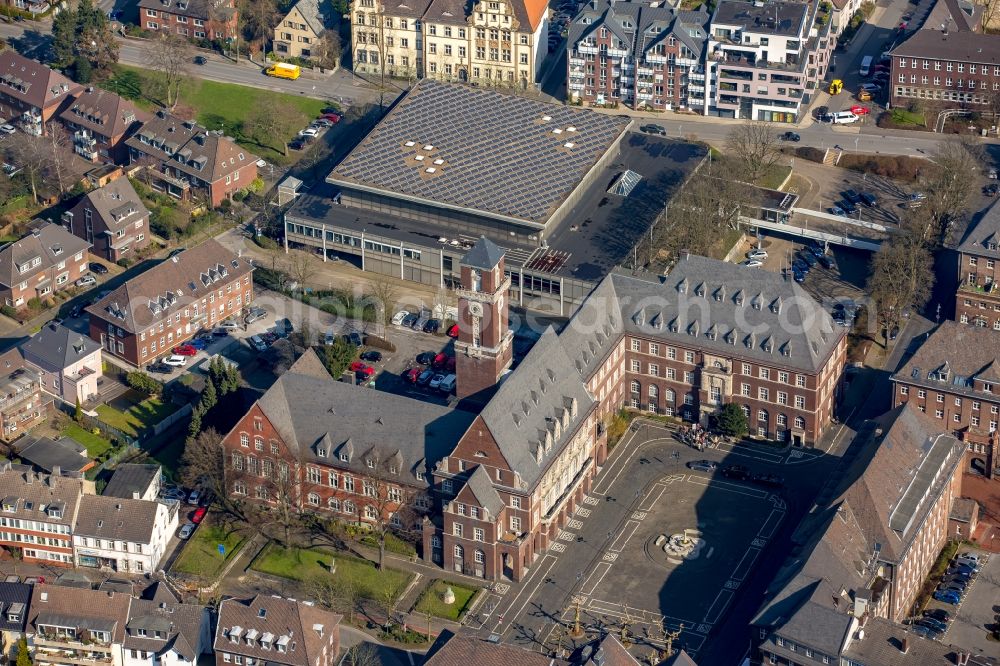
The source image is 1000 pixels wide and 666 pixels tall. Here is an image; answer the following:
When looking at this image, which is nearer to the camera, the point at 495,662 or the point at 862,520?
the point at 495,662

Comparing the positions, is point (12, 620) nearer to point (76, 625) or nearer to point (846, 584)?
point (76, 625)

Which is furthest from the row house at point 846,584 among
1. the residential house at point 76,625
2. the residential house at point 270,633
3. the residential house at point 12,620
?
the residential house at point 12,620

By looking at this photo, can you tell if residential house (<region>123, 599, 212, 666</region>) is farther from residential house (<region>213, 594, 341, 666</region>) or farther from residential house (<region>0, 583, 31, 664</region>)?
residential house (<region>0, 583, 31, 664</region>)

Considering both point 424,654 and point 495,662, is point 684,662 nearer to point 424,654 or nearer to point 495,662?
point 495,662

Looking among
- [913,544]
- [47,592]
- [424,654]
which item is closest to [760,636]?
[913,544]

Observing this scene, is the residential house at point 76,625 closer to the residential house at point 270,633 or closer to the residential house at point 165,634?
the residential house at point 165,634

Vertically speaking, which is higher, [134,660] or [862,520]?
[862,520]
